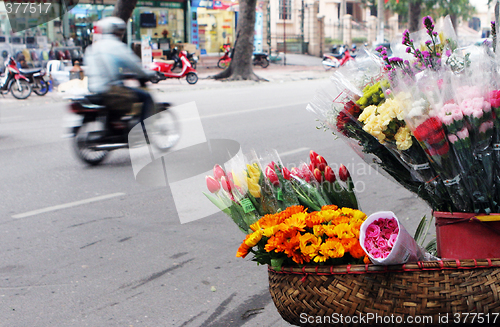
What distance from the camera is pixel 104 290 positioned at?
130 inches

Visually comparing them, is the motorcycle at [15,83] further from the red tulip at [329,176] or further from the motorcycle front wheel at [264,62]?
the motorcycle front wheel at [264,62]

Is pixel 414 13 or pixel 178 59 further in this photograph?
pixel 414 13

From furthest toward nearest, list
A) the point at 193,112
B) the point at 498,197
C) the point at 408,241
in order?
the point at 193,112 → the point at 498,197 → the point at 408,241

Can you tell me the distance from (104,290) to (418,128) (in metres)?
2.33

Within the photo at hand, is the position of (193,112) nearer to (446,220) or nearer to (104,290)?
(104,290)

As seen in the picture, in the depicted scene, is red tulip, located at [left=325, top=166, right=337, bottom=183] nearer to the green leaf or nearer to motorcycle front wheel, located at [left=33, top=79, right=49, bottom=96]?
the green leaf

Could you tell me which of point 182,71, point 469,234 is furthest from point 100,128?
point 182,71

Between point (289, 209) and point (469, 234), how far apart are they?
0.59m

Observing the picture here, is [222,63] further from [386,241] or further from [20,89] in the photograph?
[386,241]

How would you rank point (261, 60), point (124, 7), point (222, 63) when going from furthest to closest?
point (261, 60) < point (222, 63) < point (124, 7)

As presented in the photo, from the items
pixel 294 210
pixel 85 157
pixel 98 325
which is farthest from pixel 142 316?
pixel 85 157

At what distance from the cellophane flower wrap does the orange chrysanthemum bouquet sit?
0.05m

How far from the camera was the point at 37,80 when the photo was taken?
1434cm

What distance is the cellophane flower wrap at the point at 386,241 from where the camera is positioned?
1560mm
